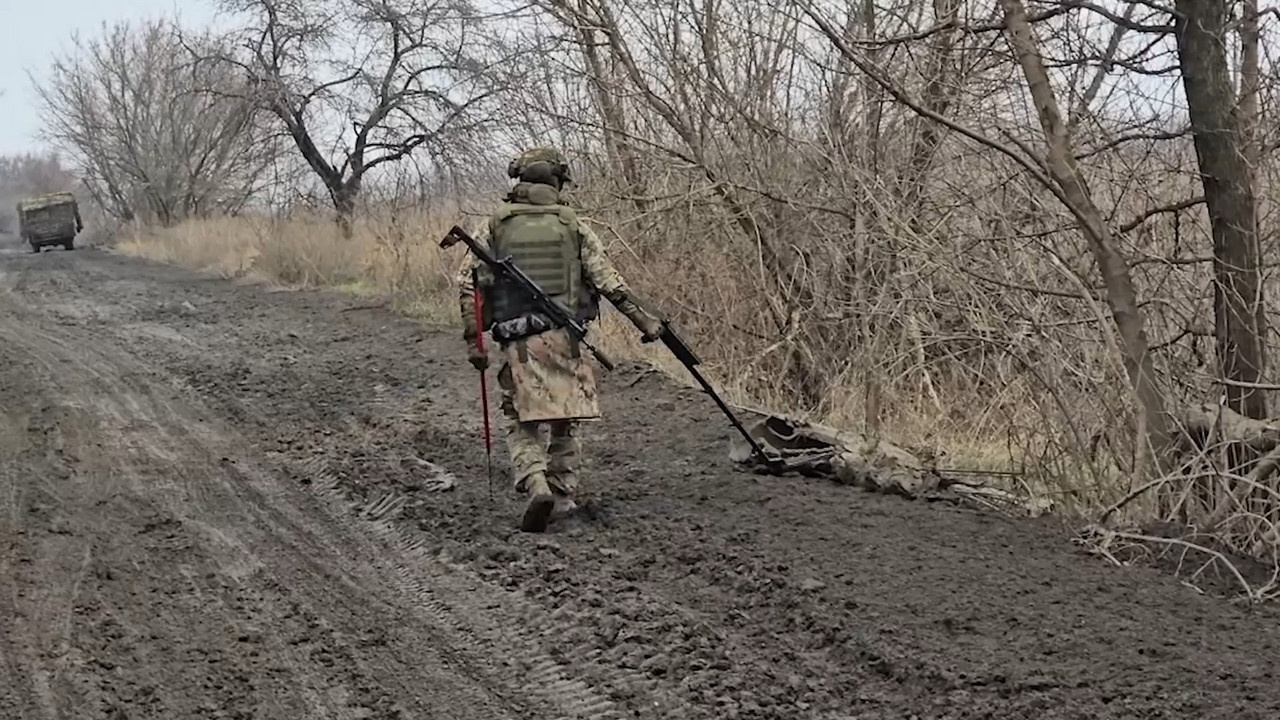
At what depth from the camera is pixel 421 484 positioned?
24.2 feet

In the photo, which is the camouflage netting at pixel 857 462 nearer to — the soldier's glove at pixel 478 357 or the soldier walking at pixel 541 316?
the soldier walking at pixel 541 316

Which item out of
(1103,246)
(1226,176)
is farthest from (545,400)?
(1226,176)

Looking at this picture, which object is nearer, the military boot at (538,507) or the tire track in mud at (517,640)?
the tire track in mud at (517,640)

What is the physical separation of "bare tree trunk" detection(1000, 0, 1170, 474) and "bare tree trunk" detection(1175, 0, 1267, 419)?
14.3 inches

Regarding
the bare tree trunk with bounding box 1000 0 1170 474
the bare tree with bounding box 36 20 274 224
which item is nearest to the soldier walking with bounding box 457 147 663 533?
the bare tree trunk with bounding box 1000 0 1170 474

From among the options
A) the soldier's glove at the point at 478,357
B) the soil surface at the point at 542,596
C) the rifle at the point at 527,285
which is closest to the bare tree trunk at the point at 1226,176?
the soil surface at the point at 542,596

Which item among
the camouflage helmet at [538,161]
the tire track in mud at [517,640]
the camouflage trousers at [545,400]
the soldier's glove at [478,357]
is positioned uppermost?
the camouflage helmet at [538,161]

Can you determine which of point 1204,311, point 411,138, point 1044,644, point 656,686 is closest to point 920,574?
point 1044,644

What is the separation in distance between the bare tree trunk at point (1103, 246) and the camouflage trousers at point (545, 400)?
2371 mm

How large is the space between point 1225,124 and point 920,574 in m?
2.31

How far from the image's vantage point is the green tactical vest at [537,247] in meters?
6.36

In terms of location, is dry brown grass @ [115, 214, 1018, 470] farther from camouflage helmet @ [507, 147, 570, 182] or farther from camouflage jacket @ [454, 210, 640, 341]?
camouflage helmet @ [507, 147, 570, 182]

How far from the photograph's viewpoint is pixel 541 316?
6.36m

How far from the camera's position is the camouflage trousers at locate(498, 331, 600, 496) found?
6.33 m
